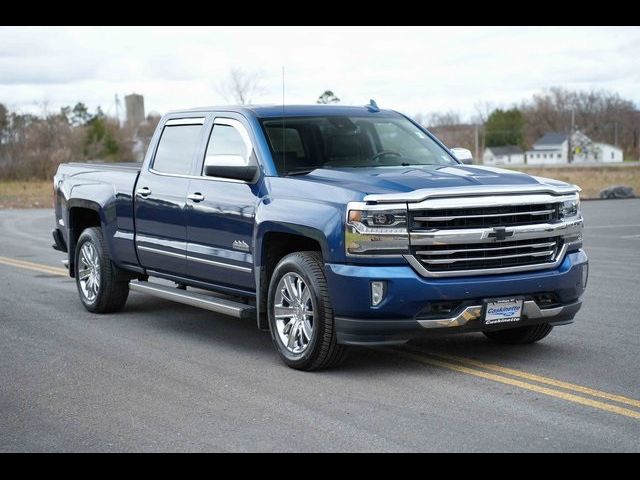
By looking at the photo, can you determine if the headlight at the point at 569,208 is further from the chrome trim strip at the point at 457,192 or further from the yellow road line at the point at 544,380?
the yellow road line at the point at 544,380

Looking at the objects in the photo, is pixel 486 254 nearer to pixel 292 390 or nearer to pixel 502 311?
pixel 502 311

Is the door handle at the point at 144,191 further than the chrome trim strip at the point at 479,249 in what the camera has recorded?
Yes

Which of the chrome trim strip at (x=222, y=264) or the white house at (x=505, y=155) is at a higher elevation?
the chrome trim strip at (x=222, y=264)

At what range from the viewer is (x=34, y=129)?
6619cm

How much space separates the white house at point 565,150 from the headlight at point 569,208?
136 m

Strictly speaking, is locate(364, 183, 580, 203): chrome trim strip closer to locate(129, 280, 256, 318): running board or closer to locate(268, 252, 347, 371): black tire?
locate(268, 252, 347, 371): black tire

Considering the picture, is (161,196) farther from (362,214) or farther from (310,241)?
(362,214)

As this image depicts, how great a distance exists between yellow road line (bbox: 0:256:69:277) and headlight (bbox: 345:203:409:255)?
7.63m

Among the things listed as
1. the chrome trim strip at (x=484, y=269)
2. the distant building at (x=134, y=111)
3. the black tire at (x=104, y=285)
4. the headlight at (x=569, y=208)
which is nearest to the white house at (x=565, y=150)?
the distant building at (x=134, y=111)

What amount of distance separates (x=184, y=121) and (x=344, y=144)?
5.74ft

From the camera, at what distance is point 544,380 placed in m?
7.10

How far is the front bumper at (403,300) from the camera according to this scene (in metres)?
7.06

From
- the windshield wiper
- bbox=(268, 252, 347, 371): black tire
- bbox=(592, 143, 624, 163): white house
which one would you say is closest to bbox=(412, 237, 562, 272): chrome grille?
bbox=(268, 252, 347, 371): black tire
